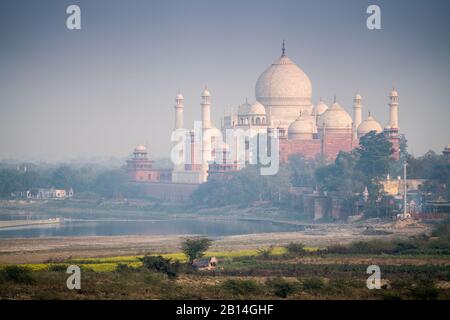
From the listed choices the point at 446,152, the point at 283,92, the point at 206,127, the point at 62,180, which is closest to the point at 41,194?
the point at 62,180

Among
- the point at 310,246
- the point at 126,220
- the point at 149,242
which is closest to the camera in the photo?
the point at 310,246

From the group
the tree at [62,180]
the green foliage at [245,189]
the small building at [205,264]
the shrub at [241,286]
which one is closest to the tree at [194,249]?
the small building at [205,264]

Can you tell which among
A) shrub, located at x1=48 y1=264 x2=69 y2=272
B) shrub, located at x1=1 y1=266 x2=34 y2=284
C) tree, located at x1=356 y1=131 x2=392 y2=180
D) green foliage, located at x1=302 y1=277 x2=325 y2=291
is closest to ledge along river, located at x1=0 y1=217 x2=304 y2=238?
tree, located at x1=356 y1=131 x2=392 y2=180

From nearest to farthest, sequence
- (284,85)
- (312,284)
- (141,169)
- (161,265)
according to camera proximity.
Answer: (312,284), (161,265), (284,85), (141,169)

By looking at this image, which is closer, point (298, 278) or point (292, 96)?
point (298, 278)

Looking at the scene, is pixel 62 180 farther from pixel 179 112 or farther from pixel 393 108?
pixel 393 108

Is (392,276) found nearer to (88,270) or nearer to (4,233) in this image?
(88,270)

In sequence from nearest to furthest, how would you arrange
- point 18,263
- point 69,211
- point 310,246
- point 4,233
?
1. point 18,263
2. point 310,246
3. point 4,233
4. point 69,211
